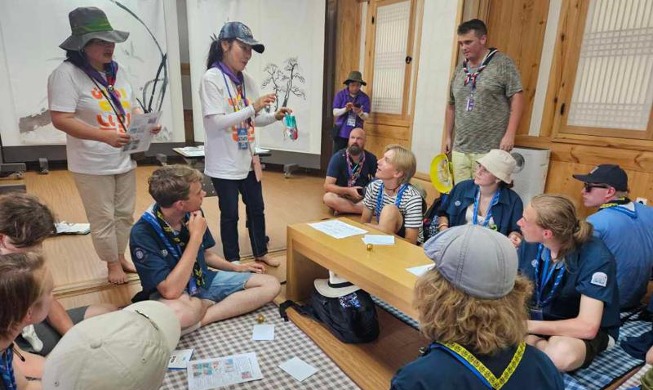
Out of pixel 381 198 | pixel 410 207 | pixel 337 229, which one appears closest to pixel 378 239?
pixel 337 229

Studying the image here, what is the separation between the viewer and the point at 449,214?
2609 millimetres

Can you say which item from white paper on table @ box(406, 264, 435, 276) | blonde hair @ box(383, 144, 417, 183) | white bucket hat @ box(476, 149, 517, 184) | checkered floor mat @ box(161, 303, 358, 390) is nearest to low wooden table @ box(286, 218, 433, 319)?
white paper on table @ box(406, 264, 435, 276)

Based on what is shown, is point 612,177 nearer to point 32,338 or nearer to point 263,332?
point 263,332

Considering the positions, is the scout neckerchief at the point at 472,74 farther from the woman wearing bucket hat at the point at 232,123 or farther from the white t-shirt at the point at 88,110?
the white t-shirt at the point at 88,110

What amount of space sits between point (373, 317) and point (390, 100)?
3428 millimetres

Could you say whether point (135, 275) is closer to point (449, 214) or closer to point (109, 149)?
point (109, 149)

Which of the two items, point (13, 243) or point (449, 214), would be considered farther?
point (449, 214)

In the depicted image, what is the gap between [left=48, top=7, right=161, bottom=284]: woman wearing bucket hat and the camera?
2012mm

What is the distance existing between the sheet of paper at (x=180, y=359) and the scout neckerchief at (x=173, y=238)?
0.91 feet

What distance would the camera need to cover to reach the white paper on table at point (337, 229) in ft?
6.86

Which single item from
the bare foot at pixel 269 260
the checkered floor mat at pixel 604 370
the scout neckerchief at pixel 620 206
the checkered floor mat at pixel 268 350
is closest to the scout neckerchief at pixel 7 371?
the checkered floor mat at pixel 268 350

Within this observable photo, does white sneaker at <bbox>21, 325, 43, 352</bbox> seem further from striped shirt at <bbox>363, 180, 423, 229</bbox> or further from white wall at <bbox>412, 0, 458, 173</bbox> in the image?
white wall at <bbox>412, 0, 458, 173</bbox>

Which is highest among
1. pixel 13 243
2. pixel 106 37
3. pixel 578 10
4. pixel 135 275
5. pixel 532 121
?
pixel 578 10

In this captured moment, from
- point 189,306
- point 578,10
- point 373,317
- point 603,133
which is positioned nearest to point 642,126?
point 603,133
